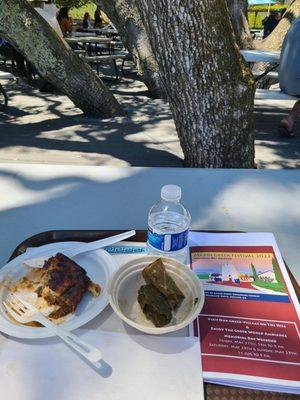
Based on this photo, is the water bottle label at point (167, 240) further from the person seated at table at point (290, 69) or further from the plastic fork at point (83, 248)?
the person seated at table at point (290, 69)

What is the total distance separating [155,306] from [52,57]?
13.9ft

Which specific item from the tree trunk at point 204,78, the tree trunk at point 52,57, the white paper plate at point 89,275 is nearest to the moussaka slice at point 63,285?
the white paper plate at point 89,275

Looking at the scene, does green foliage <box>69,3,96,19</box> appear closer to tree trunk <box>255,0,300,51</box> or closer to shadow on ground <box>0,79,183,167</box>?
tree trunk <box>255,0,300,51</box>

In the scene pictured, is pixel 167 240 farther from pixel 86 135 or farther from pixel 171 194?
pixel 86 135

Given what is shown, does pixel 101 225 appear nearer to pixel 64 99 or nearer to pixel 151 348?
pixel 151 348

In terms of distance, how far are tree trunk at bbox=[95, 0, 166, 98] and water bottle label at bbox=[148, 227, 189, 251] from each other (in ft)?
16.0

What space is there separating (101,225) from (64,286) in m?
0.41

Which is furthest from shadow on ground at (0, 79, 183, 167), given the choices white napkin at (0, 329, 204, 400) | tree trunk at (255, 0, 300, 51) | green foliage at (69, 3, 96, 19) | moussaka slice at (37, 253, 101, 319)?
green foliage at (69, 3, 96, 19)

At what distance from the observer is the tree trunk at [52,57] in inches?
152

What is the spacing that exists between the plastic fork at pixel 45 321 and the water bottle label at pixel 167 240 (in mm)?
323

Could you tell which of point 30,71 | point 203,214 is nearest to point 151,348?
point 203,214

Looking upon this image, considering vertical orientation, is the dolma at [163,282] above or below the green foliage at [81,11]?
below

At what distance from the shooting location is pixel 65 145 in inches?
164

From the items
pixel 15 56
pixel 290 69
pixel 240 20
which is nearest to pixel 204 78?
pixel 290 69
